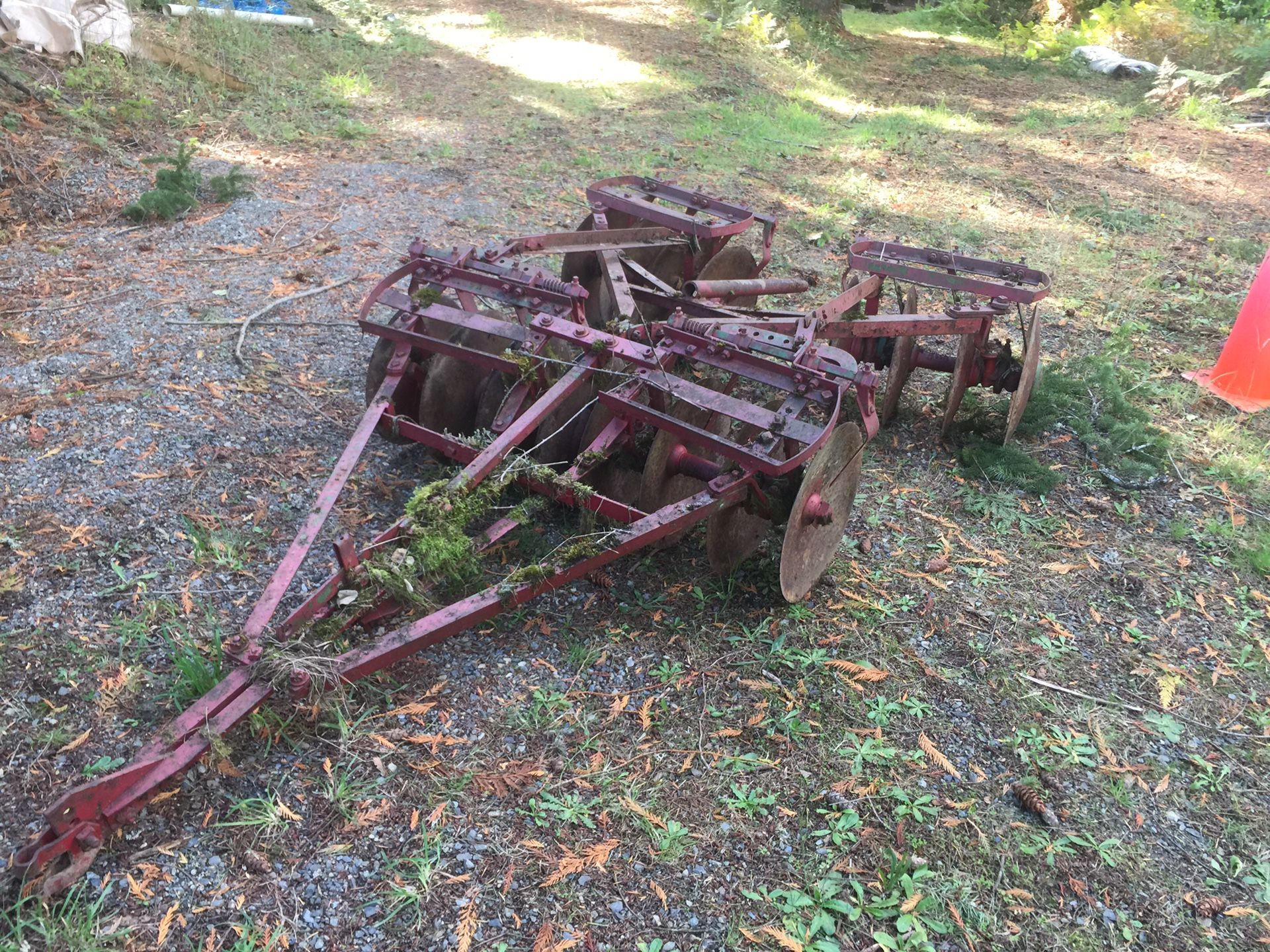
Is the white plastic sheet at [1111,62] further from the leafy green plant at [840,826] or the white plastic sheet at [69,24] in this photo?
the leafy green plant at [840,826]

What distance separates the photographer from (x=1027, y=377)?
5180mm

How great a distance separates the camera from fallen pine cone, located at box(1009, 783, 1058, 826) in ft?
10.8

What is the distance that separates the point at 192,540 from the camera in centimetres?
405

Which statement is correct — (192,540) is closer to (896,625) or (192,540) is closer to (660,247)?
(896,625)

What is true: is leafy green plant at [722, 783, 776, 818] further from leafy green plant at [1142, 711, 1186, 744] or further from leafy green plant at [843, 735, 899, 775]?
leafy green plant at [1142, 711, 1186, 744]

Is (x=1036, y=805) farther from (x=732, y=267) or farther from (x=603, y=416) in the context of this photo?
(x=732, y=267)

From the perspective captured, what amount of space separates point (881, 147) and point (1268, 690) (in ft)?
30.8

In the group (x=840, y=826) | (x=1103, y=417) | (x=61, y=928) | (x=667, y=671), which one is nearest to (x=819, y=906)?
(x=840, y=826)

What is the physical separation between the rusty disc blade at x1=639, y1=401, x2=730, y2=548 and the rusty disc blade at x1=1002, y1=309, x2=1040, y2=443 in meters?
1.94

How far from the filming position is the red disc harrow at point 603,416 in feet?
10.3

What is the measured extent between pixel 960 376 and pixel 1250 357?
2569mm

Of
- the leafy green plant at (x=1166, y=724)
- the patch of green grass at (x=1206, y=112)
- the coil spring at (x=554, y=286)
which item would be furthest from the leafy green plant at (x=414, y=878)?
the patch of green grass at (x=1206, y=112)

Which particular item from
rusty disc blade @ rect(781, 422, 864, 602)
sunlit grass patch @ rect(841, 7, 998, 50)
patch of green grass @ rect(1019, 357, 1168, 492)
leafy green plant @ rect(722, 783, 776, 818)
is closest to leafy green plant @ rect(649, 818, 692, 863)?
leafy green plant @ rect(722, 783, 776, 818)

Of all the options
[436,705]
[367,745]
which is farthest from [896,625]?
[367,745]
